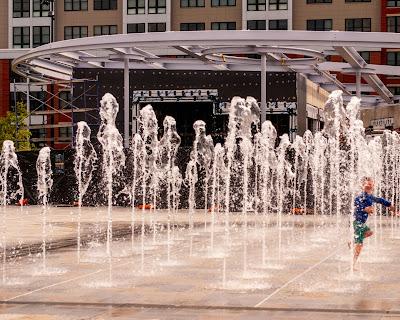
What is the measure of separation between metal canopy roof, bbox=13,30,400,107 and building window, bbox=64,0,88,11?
3572 cm

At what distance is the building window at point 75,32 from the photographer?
3265 inches

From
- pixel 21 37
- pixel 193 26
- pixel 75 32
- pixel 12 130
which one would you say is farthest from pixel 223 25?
pixel 12 130

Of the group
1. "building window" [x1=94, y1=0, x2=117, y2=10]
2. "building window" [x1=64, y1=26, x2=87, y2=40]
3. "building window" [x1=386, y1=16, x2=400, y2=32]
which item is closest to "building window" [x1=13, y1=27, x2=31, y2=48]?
"building window" [x1=64, y1=26, x2=87, y2=40]

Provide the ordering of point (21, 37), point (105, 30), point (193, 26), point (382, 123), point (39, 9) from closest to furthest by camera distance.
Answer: point (382, 123) → point (193, 26) → point (105, 30) → point (39, 9) → point (21, 37)

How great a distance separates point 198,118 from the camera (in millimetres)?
48125

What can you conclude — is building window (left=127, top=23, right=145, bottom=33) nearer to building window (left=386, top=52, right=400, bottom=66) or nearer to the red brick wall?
the red brick wall

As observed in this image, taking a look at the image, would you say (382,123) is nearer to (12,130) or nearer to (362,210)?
(362,210)

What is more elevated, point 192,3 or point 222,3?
point 192,3

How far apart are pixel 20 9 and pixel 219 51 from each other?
171ft

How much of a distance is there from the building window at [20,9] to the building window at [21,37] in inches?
48.4

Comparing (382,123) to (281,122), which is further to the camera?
(281,122)

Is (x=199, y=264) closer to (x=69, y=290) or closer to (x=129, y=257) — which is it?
(x=129, y=257)

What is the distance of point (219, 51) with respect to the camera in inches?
1407

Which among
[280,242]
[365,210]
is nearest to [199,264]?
[365,210]
